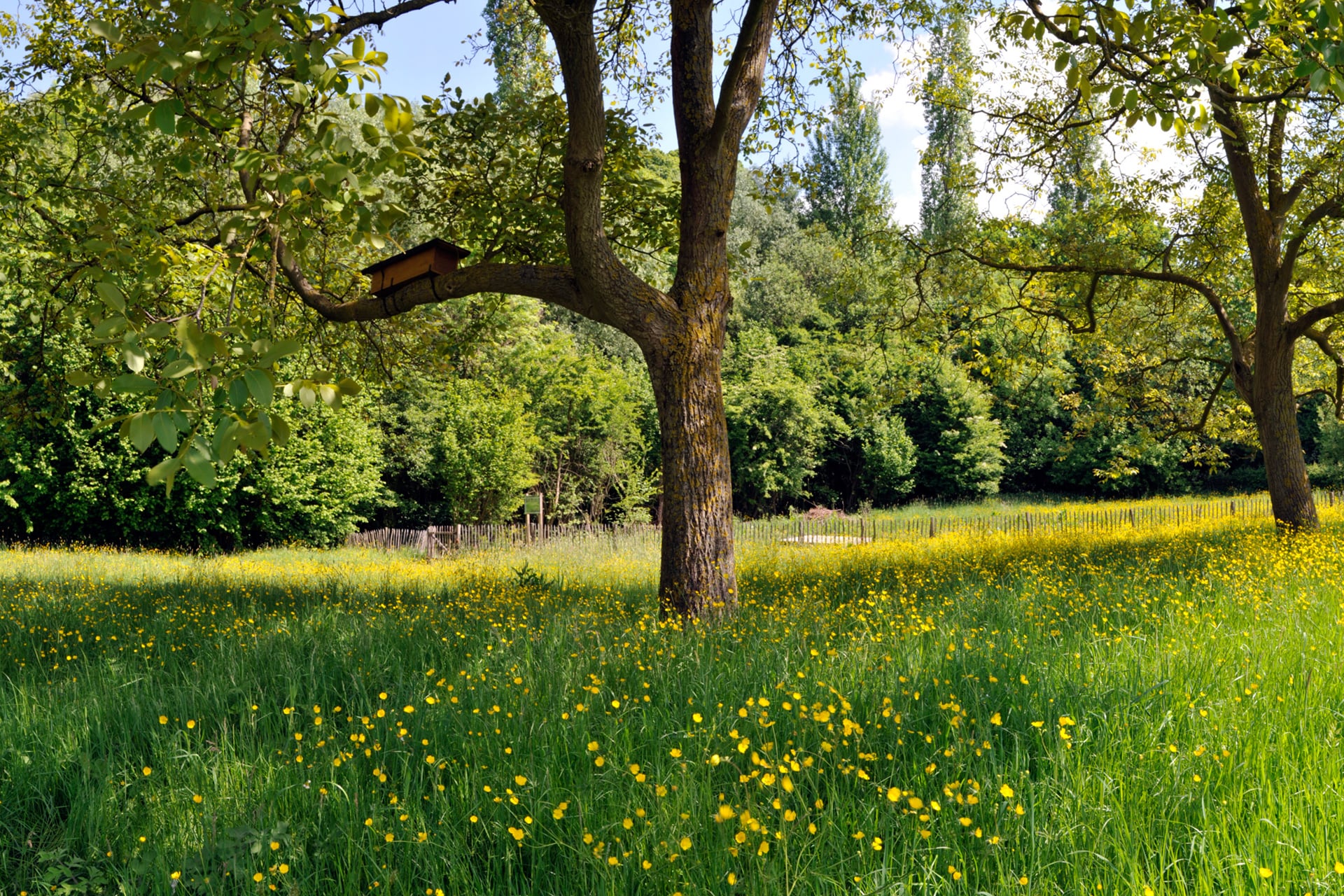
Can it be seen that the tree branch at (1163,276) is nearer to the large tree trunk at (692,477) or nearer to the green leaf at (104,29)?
the large tree trunk at (692,477)

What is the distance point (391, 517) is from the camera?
27.3 meters

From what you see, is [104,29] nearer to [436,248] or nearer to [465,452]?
[436,248]

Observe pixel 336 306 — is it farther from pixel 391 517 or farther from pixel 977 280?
pixel 391 517

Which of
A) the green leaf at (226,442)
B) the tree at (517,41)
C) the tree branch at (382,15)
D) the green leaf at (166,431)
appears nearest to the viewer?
the green leaf at (166,431)

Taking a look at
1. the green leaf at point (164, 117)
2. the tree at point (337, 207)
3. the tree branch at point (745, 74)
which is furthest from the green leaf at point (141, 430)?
the tree branch at point (745, 74)

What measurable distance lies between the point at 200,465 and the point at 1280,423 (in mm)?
14515

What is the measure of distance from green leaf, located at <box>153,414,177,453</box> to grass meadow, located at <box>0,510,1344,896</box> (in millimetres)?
1550

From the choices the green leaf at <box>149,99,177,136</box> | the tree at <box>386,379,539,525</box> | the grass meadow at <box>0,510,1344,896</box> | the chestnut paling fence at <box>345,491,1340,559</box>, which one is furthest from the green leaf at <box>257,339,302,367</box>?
the tree at <box>386,379,539,525</box>

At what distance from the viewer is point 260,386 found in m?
2.11

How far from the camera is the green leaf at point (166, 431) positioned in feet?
6.21

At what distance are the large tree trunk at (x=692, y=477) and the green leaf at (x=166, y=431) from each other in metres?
4.46

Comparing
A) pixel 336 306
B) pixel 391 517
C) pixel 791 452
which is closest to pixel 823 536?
pixel 791 452

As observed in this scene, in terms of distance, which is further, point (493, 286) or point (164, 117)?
point (493, 286)

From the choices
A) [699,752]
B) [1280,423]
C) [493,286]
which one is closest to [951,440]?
[1280,423]
